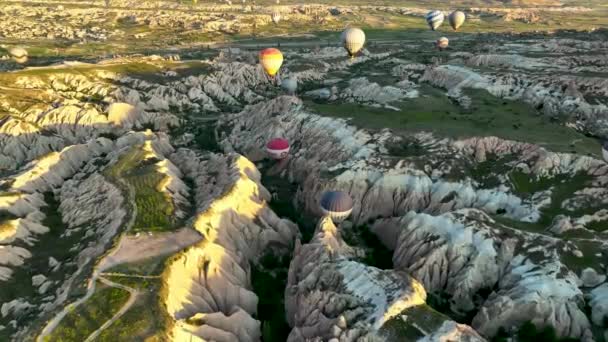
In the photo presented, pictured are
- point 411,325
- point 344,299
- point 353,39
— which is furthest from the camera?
point 353,39

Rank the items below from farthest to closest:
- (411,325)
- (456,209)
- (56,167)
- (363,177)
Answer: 1. (56,167)
2. (363,177)
3. (456,209)
4. (411,325)

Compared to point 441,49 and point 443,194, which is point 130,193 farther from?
point 441,49

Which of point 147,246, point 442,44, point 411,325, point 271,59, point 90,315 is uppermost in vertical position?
point 271,59

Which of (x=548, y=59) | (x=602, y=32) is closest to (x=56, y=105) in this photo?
(x=548, y=59)

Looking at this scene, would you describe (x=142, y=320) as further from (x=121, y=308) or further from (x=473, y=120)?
(x=473, y=120)

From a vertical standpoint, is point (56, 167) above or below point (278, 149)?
below

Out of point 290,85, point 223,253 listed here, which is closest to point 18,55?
point 290,85

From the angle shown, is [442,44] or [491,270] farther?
[442,44]

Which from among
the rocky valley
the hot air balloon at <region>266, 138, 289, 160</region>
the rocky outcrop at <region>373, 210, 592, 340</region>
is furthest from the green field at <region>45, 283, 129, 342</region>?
the hot air balloon at <region>266, 138, 289, 160</region>
